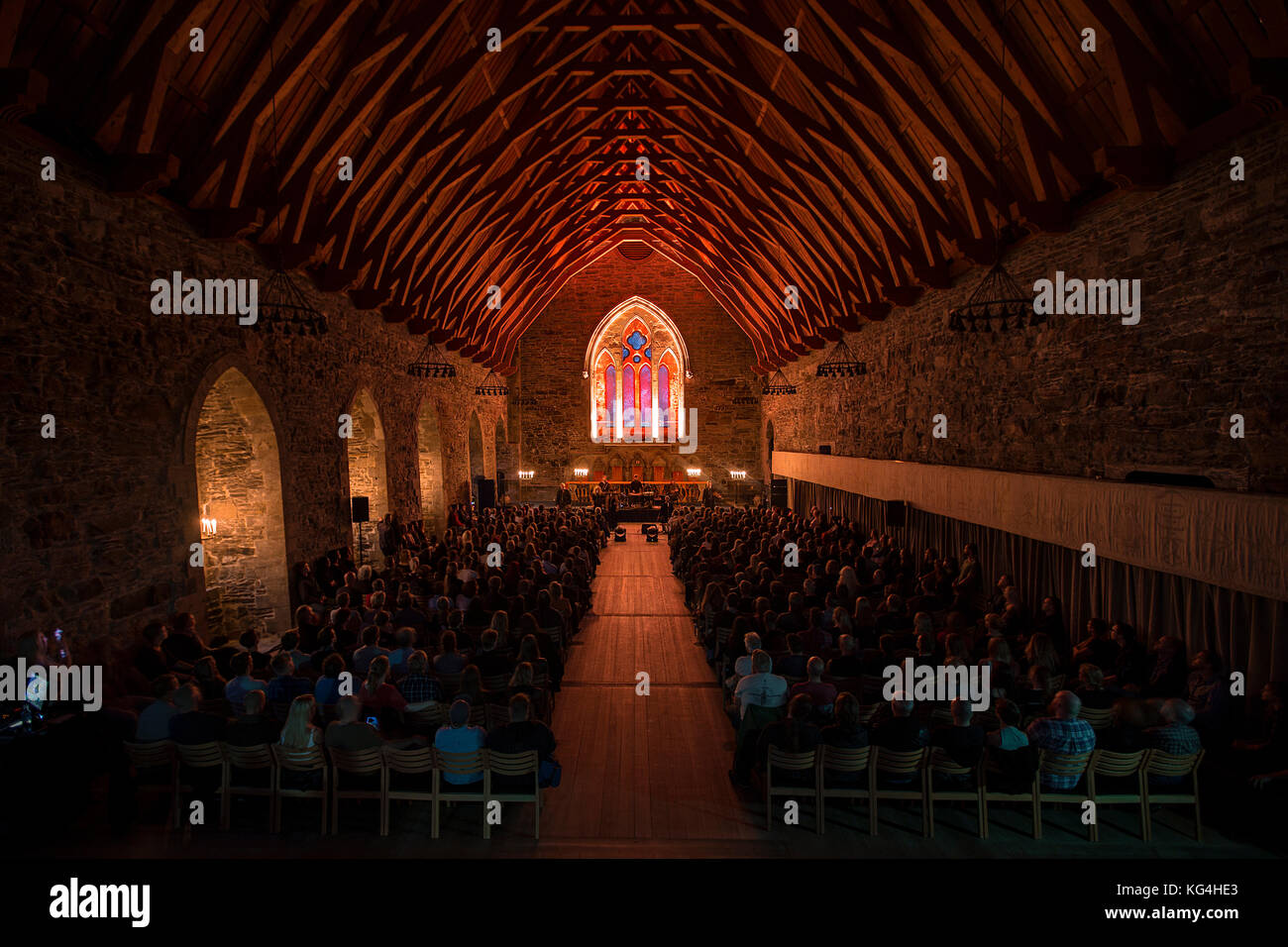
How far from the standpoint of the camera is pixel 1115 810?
529 cm

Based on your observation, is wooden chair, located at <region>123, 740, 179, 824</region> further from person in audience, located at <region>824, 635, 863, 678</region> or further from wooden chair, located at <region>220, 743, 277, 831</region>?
person in audience, located at <region>824, 635, 863, 678</region>

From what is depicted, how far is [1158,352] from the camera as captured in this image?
7039 millimetres

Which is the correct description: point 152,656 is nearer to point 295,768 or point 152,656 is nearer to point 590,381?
point 295,768

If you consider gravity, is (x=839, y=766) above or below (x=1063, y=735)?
below

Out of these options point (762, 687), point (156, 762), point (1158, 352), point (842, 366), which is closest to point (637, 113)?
point (842, 366)

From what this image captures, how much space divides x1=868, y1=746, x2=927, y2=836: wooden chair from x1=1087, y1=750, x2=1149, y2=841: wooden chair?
1085 millimetres

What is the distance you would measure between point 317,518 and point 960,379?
10689mm

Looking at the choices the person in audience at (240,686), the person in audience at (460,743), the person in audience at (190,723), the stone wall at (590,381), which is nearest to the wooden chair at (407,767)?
the person in audience at (460,743)

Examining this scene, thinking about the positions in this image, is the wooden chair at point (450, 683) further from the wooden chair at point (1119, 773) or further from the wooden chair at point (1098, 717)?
the wooden chair at point (1098, 717)

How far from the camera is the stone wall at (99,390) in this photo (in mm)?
6027

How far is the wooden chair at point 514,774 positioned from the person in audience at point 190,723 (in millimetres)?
1896

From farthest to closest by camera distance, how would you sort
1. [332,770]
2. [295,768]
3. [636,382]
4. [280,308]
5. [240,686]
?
[636,382] < [280,308] < [240,686] < [332,770] < [295,768]

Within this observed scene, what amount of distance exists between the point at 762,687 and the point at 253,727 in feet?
12.3
